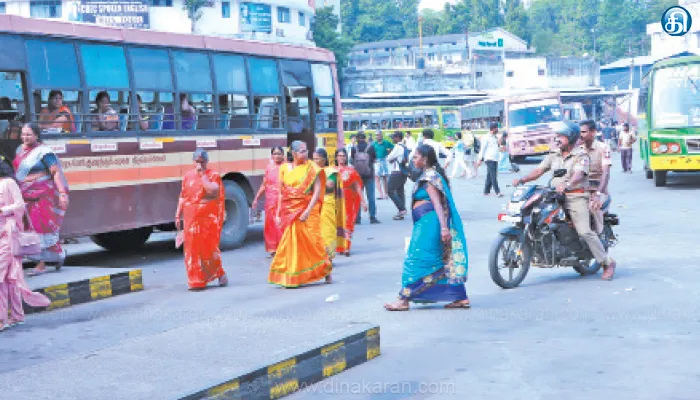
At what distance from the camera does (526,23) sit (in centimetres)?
10875

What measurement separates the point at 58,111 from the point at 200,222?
8.52 feet

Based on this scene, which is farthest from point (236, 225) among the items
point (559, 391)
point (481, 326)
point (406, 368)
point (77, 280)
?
point (559, 391)

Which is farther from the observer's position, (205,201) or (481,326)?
(205,201)

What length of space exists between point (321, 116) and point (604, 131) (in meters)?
32.8

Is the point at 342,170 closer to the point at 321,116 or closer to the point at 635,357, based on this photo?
the point at 321,116

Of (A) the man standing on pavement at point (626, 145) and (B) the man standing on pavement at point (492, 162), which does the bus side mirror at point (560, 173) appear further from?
(A) the man standing on pavement at point (626, 145)

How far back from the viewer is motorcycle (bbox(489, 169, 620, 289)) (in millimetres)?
9820

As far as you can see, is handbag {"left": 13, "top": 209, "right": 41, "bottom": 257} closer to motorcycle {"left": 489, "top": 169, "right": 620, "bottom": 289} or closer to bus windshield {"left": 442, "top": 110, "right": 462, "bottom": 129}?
motorcycle {"left": 489, "top": 169, "right": 620, "bottom": 289}

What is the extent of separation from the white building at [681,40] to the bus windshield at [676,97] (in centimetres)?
4975

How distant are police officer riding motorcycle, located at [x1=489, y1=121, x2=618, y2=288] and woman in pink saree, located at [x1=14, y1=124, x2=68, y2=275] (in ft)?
15.2

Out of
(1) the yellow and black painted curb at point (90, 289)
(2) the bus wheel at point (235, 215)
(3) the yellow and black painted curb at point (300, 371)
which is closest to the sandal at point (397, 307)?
(3) the yellow and black painted curb at point (300, 371)

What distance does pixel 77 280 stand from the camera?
10.1 m

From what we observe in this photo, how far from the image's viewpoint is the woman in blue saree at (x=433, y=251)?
28.0ft

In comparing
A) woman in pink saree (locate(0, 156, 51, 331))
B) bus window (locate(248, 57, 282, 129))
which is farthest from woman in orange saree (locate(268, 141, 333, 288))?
bus window (locate(248, 57, 282, 129))
